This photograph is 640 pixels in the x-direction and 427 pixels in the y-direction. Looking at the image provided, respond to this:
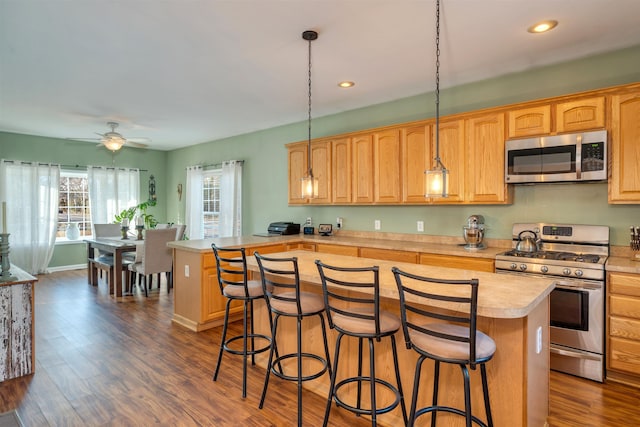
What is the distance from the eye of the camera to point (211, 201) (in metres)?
7.48

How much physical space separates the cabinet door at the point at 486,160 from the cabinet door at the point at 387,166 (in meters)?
0.79

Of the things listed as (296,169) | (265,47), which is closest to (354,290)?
(265,47)

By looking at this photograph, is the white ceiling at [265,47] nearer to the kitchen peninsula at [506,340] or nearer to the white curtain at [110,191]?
the kitchen peninsula at [506,340]

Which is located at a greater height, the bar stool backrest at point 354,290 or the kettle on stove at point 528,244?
the kettle on stove at point 528,244

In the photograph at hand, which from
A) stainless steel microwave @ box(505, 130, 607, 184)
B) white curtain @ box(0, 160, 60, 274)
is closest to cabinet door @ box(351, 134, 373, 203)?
stainless steel microwave @ box(505, 130, 607, 184)

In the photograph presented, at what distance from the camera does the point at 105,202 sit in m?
7.49

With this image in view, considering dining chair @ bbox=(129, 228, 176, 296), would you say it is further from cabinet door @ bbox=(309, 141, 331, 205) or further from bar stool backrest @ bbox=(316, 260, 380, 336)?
bar stool backrest @ bbox=(316, 260, 380, 336)

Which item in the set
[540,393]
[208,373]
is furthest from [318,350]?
[540,393]

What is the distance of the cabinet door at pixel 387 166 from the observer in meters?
4.17

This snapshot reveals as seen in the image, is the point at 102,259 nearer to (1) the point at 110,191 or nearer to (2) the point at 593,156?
(1) the point at 110,191

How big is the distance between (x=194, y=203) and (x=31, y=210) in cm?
279

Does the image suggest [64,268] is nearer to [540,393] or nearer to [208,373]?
[208,373]

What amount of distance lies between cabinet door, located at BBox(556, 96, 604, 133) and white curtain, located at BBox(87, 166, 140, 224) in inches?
305

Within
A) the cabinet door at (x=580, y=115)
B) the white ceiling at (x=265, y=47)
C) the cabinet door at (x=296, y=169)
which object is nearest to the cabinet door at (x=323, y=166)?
the cabinet door at (x=296, y=169)
